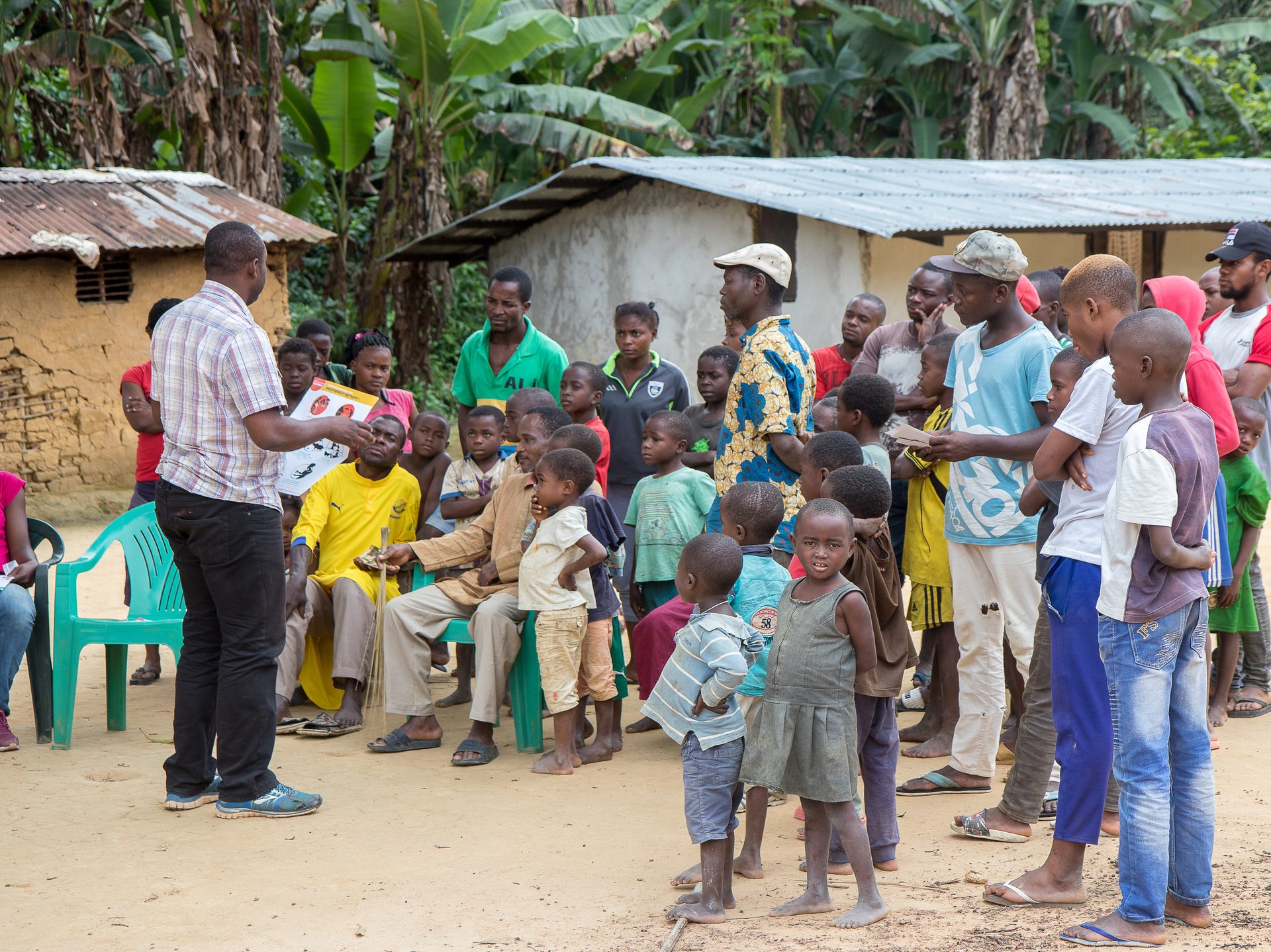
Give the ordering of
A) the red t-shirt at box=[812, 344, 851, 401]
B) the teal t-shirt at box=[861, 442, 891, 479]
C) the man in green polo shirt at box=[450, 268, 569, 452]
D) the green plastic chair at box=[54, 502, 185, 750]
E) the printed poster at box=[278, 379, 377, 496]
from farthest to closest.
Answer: the red t-shirt at box=[812, 344, 851, 401] → the man in green polo shirt at box=[450, 268, 569, 452] → the printed poster at box=[278, 379, 377, 496] → the green plastic chair at box=[54, 502, 185, 750] → the teal t-shirt at box=[861, 442, 891, 479]

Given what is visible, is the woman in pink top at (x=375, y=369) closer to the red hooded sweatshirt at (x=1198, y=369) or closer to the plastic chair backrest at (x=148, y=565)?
the plastic chair backrest at (x=148, y=565)

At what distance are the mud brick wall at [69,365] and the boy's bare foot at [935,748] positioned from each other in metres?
8.09

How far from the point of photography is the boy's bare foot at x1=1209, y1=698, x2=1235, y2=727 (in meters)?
5.49

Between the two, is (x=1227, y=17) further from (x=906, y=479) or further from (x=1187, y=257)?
(x=906, y=479)

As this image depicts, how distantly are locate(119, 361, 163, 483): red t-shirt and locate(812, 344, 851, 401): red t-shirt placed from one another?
127 inches

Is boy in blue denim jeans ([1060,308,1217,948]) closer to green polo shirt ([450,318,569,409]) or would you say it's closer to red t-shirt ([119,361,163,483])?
green polo shirt ([450,318,569,409])

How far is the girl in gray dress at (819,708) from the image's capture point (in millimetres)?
3574

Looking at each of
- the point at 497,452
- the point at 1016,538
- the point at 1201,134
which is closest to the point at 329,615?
the point at 497,452

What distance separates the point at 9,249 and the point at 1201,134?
1725cm

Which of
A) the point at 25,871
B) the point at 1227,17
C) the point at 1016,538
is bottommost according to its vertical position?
the point at 25,871

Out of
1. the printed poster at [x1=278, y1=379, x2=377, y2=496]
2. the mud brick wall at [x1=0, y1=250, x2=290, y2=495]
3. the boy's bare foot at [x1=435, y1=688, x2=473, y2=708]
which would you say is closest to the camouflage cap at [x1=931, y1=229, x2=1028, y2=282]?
the printed poster at [x1=278, y1=379, x2=377, y2=496]

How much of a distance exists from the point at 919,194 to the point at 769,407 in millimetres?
7622

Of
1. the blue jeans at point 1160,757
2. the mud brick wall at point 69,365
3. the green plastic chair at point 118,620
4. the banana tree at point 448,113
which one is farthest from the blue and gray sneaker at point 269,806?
the banana tree at point 448,113

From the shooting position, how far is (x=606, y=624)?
17.4 feet
